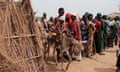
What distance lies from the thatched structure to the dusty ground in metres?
1.72

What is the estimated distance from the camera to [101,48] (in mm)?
13617

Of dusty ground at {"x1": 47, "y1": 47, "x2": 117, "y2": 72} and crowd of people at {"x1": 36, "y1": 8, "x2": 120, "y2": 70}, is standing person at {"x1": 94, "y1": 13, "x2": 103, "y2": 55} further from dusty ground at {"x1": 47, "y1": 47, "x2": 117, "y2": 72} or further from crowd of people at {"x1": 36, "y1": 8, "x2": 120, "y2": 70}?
dusty ground at {"x1": 47, "y1": 47, "x2": 117, "y2": 72}

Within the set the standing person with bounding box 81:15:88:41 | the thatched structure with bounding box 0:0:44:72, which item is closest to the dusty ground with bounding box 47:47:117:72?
the standing person with bounding box 81:15:88:41

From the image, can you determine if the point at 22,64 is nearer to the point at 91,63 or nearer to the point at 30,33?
the point at 30,33

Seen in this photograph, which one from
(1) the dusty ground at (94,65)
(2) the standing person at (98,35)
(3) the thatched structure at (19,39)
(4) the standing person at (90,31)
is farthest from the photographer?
(2) the standing person at (98,35)

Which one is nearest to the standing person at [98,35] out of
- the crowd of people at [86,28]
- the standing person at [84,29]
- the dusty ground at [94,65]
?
the crowd of people at [86,28]

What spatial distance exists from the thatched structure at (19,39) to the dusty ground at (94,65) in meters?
1.72

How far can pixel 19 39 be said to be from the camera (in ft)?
26.4

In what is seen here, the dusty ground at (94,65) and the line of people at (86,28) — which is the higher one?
the line of people at (86,28)

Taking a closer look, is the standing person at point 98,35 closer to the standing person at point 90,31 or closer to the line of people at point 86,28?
the line of people at point 86,28

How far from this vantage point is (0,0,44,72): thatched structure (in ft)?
24.8

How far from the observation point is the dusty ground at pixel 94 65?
10542 millimetres

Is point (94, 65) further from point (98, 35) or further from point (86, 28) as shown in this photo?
point (98, 35)

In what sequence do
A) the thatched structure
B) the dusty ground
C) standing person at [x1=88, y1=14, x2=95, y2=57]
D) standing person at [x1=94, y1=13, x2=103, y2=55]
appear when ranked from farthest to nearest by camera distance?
standing person at [x1=94, y1=13, x2=103, y2=55]
standing person at [x1=88, y1=14, x2=95, y2=57]
the dusty ground
the thatched structure
